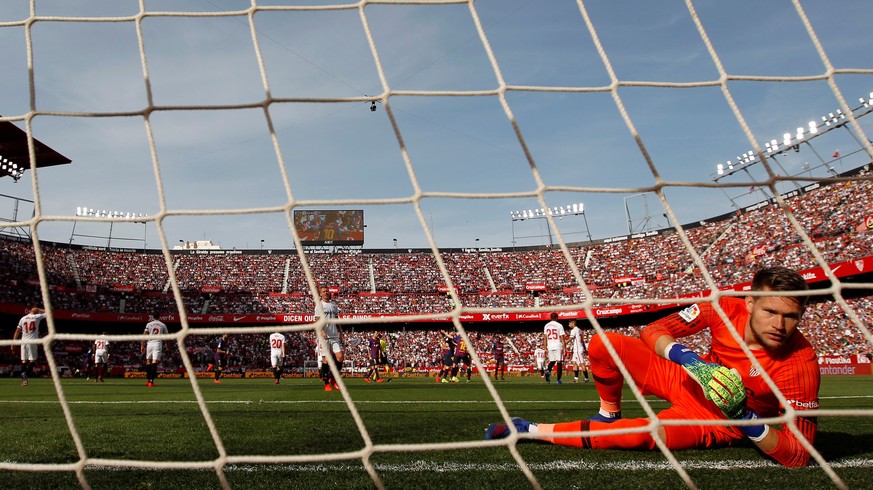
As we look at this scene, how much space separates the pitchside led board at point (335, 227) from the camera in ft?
116

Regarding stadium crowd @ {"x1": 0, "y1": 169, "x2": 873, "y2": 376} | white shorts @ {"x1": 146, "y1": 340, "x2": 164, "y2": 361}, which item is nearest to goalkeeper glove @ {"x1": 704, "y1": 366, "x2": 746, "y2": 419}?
white shorts @ {"x1": 146, "y1": 340, "x2": 164, "y2": 361}

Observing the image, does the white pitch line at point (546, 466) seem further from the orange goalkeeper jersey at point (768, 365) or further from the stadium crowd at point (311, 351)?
the stadium crowd at point (311, 351)

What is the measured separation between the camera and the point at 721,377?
238 centimetres

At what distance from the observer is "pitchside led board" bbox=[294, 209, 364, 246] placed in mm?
35219

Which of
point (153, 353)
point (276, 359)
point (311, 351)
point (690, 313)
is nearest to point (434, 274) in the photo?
point (311, 351)

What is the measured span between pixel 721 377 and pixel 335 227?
33953mm

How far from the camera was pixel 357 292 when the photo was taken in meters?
31.5

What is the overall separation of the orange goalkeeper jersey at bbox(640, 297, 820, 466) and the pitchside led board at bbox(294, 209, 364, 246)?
33.0m

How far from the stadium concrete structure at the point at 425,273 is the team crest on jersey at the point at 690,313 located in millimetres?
19008

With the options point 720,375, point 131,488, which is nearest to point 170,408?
point 131,488

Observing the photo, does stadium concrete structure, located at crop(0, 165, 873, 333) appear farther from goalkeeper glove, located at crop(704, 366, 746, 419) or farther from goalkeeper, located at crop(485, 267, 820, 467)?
goalkeeper glove, located at crop(704, 366, 746, 419)

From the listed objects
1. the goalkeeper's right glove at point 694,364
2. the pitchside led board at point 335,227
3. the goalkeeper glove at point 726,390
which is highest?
the pitchside led board at point 335,227

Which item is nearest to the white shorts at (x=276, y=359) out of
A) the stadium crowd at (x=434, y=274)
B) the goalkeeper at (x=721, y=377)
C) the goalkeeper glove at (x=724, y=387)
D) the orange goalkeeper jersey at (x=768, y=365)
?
the stadium crowd at (x=434, y=274)

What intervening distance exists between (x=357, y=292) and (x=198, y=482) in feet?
96.7
